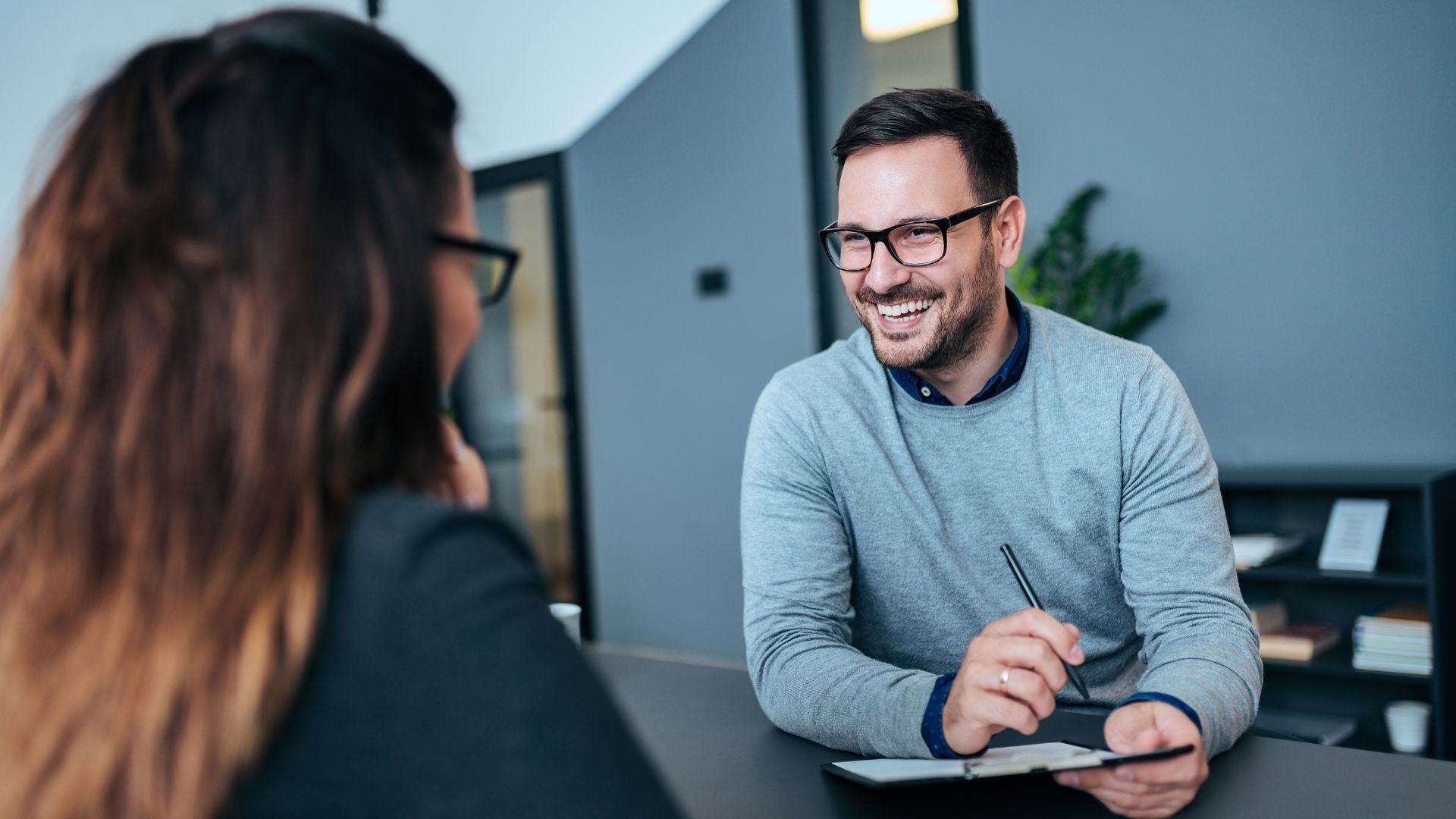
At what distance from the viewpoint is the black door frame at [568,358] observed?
4770 mm

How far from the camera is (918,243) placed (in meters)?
1.53

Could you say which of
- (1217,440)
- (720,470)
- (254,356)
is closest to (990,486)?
(254,356)

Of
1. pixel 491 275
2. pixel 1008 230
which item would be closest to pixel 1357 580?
pixel 1008 230

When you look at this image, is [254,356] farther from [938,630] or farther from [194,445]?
[938,630]

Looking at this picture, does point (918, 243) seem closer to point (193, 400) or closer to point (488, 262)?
point (488, 262)

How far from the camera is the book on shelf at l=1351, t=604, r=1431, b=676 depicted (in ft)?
8.05

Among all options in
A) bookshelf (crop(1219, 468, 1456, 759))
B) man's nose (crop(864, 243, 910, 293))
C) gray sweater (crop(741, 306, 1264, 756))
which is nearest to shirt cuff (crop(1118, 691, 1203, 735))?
gray sweater (crop(741, 306, 1264, 756))

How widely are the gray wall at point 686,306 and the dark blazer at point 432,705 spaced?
3.48m

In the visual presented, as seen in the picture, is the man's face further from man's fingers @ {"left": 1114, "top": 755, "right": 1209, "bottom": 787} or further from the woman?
the woman

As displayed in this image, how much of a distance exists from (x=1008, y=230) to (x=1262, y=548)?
4.88 ft

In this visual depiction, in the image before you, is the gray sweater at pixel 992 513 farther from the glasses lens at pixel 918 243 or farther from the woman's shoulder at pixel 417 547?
the woman's shoulder at pixel 417 547

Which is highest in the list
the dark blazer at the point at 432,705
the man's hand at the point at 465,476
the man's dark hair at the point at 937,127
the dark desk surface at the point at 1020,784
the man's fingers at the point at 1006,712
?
the man's dark hair at the point at 937,127

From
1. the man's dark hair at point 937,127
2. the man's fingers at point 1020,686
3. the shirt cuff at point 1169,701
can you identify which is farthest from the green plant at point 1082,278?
the man's fingers at point 1020,686

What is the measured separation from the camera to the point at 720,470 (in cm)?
423
